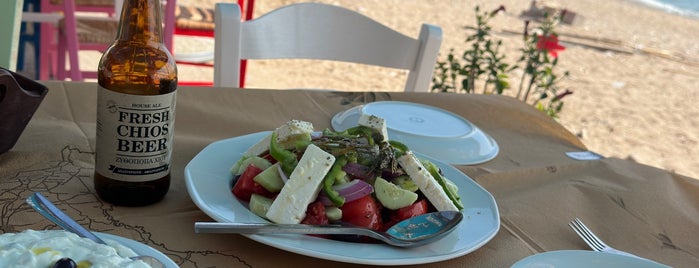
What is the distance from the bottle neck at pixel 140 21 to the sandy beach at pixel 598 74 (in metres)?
3.67

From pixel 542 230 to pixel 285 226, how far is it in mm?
431

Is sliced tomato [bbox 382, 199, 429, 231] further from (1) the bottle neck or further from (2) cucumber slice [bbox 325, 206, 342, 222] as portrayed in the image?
(1) the bottle neck

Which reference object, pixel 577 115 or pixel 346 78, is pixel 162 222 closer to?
pixel 346 78

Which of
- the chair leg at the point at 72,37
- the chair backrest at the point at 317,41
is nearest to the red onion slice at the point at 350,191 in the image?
the chair backrest at the point at 317,41

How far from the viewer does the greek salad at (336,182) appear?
75cm

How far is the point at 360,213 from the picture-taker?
0.77m

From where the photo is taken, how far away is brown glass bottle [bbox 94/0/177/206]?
727mm

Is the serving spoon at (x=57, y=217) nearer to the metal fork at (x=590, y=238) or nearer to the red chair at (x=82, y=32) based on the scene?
the metal fork at (x=590, y=238)

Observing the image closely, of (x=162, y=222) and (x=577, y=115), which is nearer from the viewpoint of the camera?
(x=162, y=222)

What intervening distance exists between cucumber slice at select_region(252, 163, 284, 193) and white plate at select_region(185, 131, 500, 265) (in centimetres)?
4

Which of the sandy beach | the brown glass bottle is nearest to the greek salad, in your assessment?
the brown glass bottle

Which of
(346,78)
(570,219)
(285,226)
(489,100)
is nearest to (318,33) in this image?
(489,100)

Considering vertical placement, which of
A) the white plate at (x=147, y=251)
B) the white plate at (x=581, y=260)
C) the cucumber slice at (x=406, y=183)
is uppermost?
the white plate at (x=147, y=251)

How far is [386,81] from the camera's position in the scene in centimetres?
557
